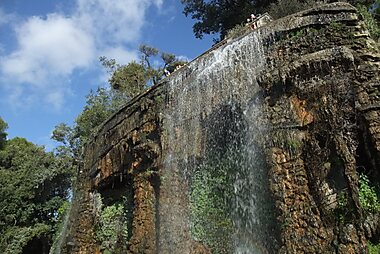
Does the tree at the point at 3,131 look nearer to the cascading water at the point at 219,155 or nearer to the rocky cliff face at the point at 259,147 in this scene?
the rocky cliff face at the point at 259,147

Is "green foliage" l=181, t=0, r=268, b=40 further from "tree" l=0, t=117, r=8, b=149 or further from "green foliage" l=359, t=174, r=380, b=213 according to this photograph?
"tree" l=0, t=117, r=8, b=149

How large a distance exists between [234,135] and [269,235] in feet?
8.36

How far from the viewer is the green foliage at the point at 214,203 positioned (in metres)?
9.35

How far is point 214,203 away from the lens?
9.81 metres

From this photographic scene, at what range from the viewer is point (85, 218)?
13.2 meters

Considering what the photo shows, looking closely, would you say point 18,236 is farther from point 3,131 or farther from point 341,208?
point 341,208

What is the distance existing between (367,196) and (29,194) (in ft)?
68.6

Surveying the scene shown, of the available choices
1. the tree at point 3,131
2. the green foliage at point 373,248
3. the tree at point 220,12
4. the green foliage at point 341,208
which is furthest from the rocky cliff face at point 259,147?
the tree at point 3,131

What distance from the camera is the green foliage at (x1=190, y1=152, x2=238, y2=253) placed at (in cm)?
935

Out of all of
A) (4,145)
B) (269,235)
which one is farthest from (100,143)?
(4,145)

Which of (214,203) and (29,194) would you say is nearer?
(214,203)

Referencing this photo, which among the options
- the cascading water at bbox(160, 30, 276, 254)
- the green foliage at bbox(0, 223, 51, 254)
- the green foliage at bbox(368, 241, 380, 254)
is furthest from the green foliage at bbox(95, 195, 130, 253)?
the green foliage at bbox(0, 223, 51, 254)

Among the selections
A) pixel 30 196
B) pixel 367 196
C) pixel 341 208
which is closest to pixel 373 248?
pixel 341 208

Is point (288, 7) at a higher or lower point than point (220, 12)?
lower
